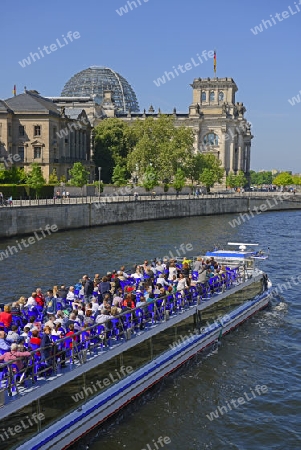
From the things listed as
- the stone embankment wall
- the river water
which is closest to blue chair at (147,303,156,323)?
the river water

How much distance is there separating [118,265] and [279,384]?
19.8 m

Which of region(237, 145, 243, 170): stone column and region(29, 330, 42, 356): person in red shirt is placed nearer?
region(29, 330, 42, 356): person in red shirt

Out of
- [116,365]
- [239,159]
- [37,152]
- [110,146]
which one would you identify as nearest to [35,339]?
[116,365]

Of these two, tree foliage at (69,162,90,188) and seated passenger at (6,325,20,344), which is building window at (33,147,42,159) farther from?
seated passenger at (6,325,20,344)

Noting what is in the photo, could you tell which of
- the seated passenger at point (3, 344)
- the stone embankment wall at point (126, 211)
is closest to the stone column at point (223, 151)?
the stone embankment wall at point (126, 211)

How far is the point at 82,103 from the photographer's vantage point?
445ft

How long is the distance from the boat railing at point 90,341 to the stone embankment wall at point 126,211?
3070 centimetres

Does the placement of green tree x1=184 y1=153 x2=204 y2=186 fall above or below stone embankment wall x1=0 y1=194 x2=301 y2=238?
above

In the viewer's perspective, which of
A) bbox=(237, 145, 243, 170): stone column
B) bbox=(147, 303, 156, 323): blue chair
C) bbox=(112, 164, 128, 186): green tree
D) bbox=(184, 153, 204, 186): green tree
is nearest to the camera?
bbox=(147, 303, 156, 323): blue chair

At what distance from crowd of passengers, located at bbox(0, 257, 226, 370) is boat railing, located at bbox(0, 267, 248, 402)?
115mm

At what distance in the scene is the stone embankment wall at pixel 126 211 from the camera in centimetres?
4892

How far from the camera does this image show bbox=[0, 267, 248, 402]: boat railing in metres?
12.2

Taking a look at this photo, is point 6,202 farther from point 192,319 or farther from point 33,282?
point 192,319

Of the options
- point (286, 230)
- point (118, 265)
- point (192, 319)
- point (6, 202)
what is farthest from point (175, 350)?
point (286, 230)
